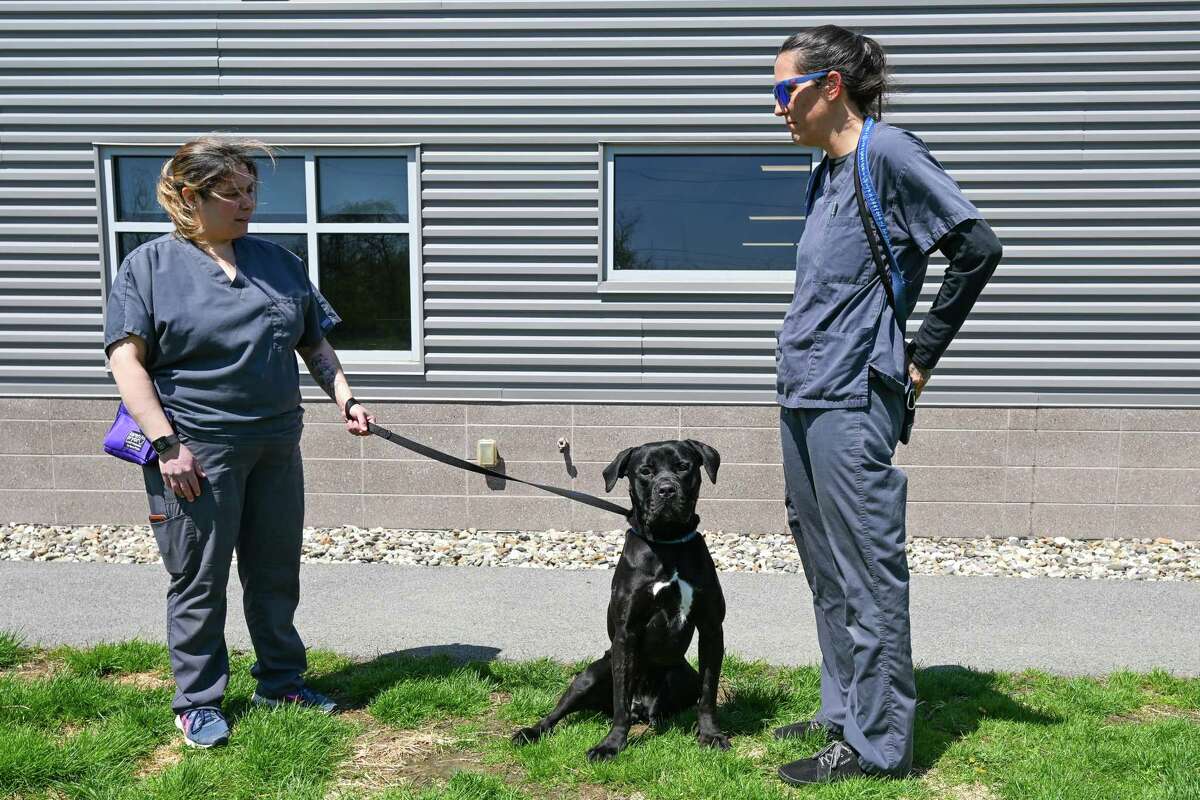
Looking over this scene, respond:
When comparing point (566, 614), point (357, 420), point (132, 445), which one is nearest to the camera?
point (132, 445)

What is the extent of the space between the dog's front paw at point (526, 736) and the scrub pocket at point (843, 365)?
5.26 ft

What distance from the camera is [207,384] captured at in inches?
123

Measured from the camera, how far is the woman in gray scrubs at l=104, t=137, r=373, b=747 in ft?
9.98

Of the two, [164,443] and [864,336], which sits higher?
[864,336]

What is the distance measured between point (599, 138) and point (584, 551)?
2912mm

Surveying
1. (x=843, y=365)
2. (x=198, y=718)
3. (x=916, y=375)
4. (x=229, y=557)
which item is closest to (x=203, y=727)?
(x=198, y=718)

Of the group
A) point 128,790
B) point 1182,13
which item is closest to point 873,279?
point 128,790

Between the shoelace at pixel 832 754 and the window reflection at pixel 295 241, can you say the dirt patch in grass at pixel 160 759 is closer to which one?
the shoelace at pixel 832 754

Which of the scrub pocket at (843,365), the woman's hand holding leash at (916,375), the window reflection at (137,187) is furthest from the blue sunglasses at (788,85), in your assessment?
the window reflection at (137,187)

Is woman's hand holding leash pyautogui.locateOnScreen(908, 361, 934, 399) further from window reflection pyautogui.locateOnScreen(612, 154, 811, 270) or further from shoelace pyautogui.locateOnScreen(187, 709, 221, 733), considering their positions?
window reflection pyautogui.locateOnScreen(612, 154, 811, 270)

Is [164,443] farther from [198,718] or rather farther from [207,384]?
[198,718]

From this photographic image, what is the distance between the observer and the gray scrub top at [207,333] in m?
3.04

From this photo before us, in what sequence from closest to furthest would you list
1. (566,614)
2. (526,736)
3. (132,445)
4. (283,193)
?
(132,445) → (526,736) → (566,614) → (283,193)

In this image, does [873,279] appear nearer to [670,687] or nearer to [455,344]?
[670,687]
